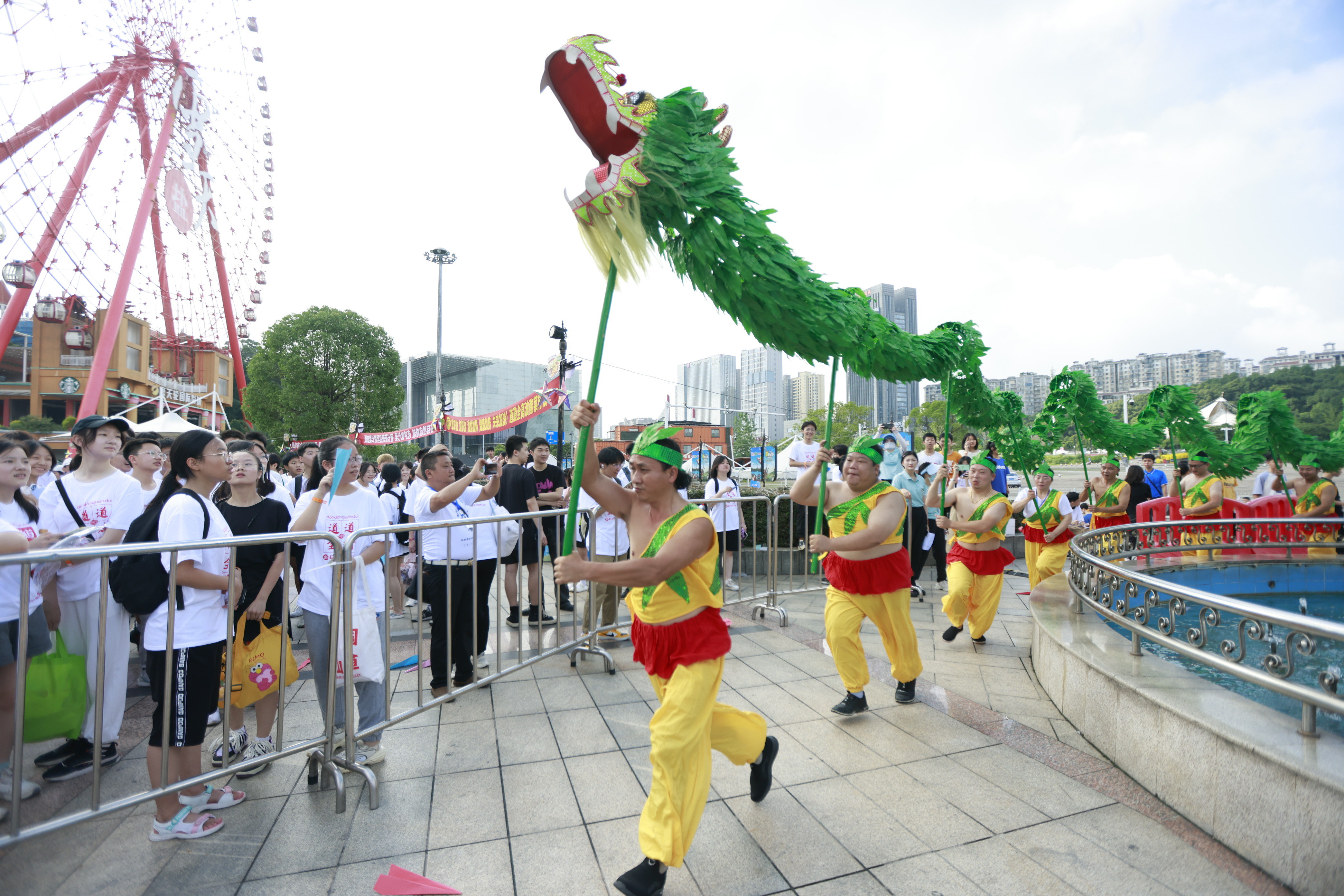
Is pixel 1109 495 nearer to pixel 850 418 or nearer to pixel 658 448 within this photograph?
pixel 658 448

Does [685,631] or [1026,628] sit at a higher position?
[685,631]

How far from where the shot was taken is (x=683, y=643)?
8.64 ft

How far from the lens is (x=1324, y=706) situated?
2.28 m

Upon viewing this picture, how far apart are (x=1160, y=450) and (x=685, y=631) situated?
12.0m

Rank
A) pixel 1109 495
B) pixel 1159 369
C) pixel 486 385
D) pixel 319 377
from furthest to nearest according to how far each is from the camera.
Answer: pixel 1159 369 < pixel 486 385 < pixel 319 377 < pixel 1109 495

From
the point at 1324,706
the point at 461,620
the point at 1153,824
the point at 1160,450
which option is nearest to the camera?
the point at 1324,706

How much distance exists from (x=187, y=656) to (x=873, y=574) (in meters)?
3.62

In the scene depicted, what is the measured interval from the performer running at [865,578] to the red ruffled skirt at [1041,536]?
10.7ft

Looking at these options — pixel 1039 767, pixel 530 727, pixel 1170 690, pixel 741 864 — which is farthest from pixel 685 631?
pixel 1170 690

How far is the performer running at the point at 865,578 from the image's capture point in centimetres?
402

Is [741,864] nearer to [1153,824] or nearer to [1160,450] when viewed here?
[1153,824]

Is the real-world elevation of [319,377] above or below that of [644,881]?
above

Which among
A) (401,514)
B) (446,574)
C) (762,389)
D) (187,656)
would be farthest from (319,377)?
(762,389)

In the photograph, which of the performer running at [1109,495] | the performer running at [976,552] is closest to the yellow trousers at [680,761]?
the performer running at [976,552]
